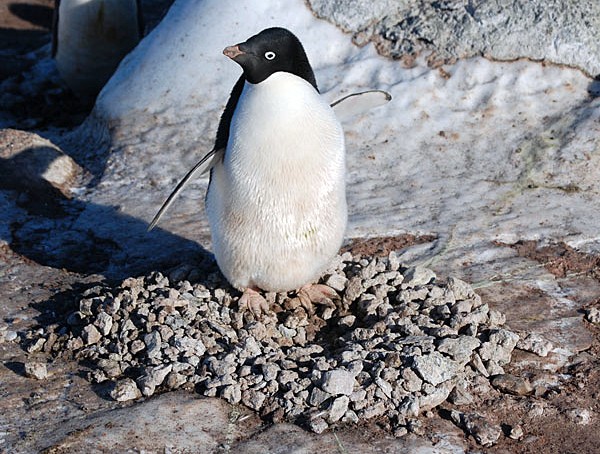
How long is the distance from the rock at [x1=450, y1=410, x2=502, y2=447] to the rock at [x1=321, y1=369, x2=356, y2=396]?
1.13 feet

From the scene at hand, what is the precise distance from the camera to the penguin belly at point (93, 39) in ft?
23.3

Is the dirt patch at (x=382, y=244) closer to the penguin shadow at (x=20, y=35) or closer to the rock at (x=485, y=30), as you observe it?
the rock at (x=485, y=30)

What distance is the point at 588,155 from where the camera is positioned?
4957 mm

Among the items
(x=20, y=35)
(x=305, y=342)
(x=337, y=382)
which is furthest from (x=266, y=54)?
(x=20, y=35)

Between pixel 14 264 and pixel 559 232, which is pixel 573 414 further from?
pixel 14 264

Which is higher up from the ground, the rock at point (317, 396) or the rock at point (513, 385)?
the rock at point (317, 396)

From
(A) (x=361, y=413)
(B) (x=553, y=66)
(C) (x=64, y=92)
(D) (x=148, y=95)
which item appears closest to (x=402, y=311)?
(A) (x=361, y=413)

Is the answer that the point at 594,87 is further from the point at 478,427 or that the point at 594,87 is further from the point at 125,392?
the point at 125,392

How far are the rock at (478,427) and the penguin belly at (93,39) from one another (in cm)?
495

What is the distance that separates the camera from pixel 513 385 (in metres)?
3.20

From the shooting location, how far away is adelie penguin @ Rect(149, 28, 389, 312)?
3.42m

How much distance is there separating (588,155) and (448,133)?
76cm

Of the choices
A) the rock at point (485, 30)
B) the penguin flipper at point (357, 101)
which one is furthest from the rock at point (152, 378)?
the rock at point (485, 30)

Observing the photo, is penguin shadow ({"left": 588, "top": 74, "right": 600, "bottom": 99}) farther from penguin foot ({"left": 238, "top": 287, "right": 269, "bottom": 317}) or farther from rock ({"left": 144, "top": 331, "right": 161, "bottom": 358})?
rock ({"left": 144, "top": 331, "right": 161, "bottom": 358})
